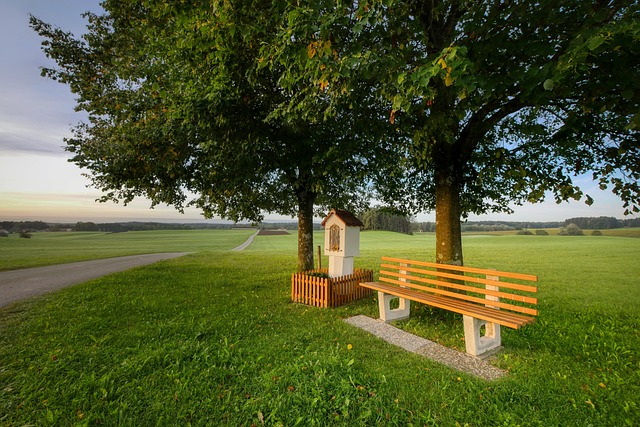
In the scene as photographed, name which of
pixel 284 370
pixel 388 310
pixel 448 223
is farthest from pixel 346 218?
pixel 284 370

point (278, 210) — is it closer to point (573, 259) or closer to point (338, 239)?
point (338, 239)

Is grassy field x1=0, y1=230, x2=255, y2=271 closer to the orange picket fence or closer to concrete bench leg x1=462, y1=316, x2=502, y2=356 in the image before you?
the orange picket fence

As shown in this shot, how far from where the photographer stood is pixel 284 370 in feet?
14.4

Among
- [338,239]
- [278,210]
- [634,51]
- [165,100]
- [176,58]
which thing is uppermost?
[176,58]

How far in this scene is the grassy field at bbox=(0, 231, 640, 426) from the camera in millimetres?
3463

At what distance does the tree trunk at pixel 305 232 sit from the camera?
12.4m

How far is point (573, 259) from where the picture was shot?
20875mm

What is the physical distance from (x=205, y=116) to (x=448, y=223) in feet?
22.7

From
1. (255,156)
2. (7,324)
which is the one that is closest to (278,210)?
(255,156)

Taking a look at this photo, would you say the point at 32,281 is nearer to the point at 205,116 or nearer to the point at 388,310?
the point at 205,116

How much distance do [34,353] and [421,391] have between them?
20.9 ft

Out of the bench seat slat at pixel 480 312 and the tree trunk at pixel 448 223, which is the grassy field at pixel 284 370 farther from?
the tree trunk at pixel 448 223

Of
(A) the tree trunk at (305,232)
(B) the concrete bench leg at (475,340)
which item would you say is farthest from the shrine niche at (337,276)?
(B) the concrete bench leg at (475,340)

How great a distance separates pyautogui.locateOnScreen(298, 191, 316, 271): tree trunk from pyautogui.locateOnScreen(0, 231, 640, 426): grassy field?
3.99m
